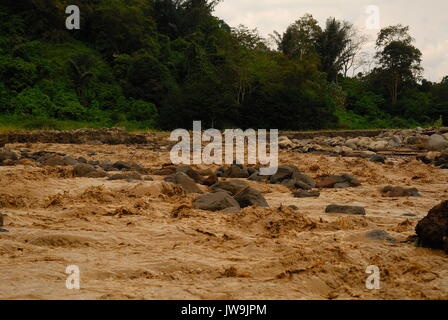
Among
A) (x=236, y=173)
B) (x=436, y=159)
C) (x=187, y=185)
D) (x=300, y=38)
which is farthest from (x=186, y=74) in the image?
(x=187, y=185)

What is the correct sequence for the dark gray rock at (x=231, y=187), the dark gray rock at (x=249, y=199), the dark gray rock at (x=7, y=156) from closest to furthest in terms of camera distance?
the dark gray rock at (x=249, y=199) < the dark gray rock at (x=231, y=187) < the dark gray rock at (x=7, y=156)

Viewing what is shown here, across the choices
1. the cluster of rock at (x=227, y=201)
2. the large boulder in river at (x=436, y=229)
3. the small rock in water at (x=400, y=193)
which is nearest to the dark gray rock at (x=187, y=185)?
the cluster of rock at (x=227, y=201)

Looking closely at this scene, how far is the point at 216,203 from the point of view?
16.4 feet

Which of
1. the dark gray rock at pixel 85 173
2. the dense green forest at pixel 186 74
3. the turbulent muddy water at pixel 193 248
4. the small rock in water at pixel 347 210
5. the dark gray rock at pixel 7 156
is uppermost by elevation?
the dense green forest at pixel 186 74

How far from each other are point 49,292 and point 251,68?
978 inches

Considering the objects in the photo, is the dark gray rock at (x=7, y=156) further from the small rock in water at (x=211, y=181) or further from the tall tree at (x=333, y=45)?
the tall tree at (x=333, y=45)

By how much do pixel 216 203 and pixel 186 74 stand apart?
1008 inches

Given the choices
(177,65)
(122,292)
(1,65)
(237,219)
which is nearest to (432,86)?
(177,65)

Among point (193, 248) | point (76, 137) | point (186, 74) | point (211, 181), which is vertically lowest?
point (193, 248)

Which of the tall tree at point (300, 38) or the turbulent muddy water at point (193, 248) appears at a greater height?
the tall tree at point (300, 38)

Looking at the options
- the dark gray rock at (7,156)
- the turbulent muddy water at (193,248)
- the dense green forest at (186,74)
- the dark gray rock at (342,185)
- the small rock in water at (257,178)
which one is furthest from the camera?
the dense green forest at (186,74)

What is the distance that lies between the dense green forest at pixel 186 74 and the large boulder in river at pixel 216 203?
16.4 meters

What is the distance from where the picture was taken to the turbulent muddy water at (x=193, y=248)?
2.54 meters

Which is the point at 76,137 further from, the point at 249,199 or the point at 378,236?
the point at 378,236
